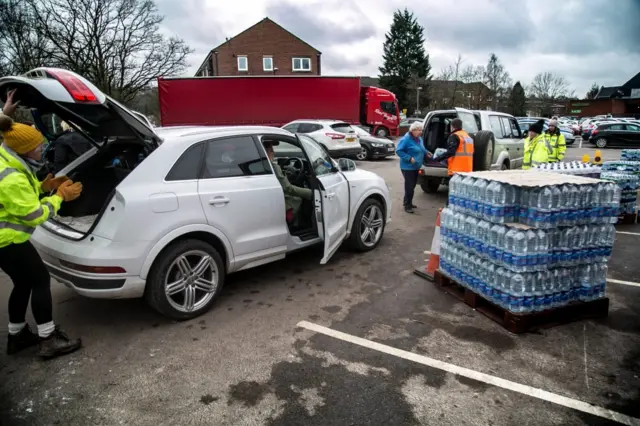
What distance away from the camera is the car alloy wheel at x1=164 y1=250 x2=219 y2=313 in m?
3.69

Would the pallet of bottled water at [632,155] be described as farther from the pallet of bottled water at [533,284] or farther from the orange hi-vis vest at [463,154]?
the pallet of bottled water at [533,284]

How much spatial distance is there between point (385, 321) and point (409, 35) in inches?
2110

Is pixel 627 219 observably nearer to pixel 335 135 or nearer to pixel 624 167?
pixel 624 167

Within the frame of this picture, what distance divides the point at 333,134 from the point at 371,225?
10.2m

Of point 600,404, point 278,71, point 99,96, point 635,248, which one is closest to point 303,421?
point 600,404

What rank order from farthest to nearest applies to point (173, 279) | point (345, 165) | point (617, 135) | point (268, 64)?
point (268, 64) < point (617, 135) < point (345, 165) < point (173, 279)

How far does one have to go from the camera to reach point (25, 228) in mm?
3076

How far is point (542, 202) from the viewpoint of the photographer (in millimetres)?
3451

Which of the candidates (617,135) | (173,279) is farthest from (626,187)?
(617,135)

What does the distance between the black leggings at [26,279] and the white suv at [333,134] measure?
497 inches

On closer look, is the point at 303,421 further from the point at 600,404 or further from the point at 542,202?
the point at 542,202

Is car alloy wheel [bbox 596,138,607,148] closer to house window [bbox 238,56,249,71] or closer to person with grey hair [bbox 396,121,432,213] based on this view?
person with grey hair [bbox 396,121,432,213]

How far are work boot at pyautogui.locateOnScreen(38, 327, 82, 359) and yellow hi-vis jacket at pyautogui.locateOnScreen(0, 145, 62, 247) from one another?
0.83 meters

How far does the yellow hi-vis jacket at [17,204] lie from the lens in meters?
2.87
